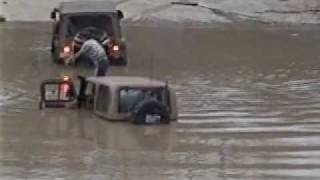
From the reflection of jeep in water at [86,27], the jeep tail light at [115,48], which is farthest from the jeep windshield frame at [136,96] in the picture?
the jeep tail light at [115,48]

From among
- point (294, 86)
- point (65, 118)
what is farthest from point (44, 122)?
point (294, 86)

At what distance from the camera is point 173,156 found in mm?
13062

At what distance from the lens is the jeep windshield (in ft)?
85.3

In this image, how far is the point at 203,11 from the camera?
41.1 metres

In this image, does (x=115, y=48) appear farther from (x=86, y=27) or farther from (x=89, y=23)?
(x=89, y=23)

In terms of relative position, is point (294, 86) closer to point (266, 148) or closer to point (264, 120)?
point (264, 120)

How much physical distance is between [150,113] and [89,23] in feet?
36.2

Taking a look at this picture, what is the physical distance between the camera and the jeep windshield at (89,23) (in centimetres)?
2599

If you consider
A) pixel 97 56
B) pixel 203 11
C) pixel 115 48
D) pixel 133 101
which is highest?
pixel 97 56

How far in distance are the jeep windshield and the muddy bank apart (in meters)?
13.2

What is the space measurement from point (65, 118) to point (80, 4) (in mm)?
10833

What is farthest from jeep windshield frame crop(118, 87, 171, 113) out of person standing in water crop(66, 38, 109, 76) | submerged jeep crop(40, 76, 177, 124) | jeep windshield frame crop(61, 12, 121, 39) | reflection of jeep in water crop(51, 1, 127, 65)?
jeep windshield frame crop(61, 12, 121, 39)

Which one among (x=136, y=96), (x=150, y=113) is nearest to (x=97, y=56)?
(x=136, y=96)

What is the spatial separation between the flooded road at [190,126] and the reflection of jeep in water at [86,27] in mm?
473
